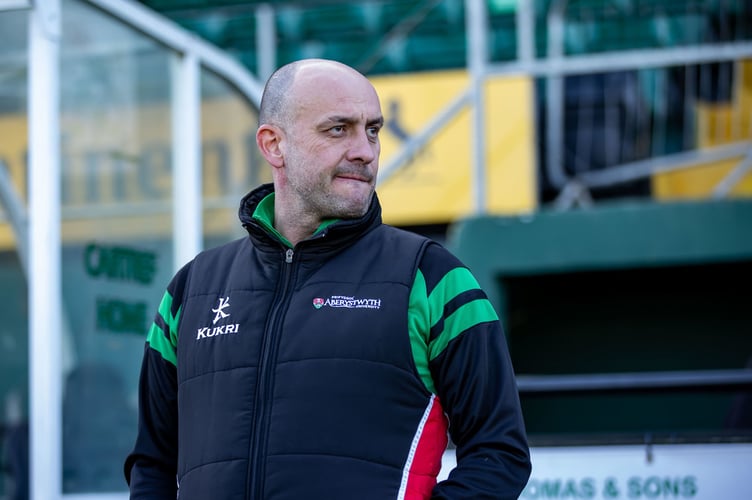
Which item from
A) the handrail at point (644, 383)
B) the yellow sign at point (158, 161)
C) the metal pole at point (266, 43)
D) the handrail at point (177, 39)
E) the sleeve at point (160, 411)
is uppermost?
the metal pole at point (266, 43)

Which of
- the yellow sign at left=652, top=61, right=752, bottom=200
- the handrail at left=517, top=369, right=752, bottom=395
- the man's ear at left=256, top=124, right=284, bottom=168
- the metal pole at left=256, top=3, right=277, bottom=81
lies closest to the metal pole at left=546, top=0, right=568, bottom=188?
the yellow sign at left=652, top=61, right=752, bottom=200

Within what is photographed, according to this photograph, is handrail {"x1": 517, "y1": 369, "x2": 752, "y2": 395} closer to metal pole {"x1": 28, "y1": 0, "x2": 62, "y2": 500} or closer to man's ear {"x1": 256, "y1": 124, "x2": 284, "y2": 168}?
metal pole {"x1": 28, "y1": 0, "x2": 62, "y2": 500}

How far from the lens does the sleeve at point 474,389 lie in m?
2.17

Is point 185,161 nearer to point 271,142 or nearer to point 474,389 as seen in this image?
point 271,142

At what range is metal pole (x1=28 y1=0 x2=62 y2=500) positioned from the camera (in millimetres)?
3971

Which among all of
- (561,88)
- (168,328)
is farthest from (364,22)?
(168,328)

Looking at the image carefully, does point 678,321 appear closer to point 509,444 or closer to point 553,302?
point 553,302

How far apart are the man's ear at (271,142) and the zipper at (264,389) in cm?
26

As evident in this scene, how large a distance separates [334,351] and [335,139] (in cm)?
44

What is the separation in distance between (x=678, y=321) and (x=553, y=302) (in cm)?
79

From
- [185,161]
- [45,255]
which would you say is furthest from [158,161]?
[45,255]

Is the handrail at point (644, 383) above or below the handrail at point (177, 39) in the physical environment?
below

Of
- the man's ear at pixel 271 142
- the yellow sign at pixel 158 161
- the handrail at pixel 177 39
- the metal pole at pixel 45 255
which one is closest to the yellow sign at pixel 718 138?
the yellow sign at pixel 158 161

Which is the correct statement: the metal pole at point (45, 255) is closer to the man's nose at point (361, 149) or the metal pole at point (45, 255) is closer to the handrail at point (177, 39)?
the handrail at point (177, 39)
